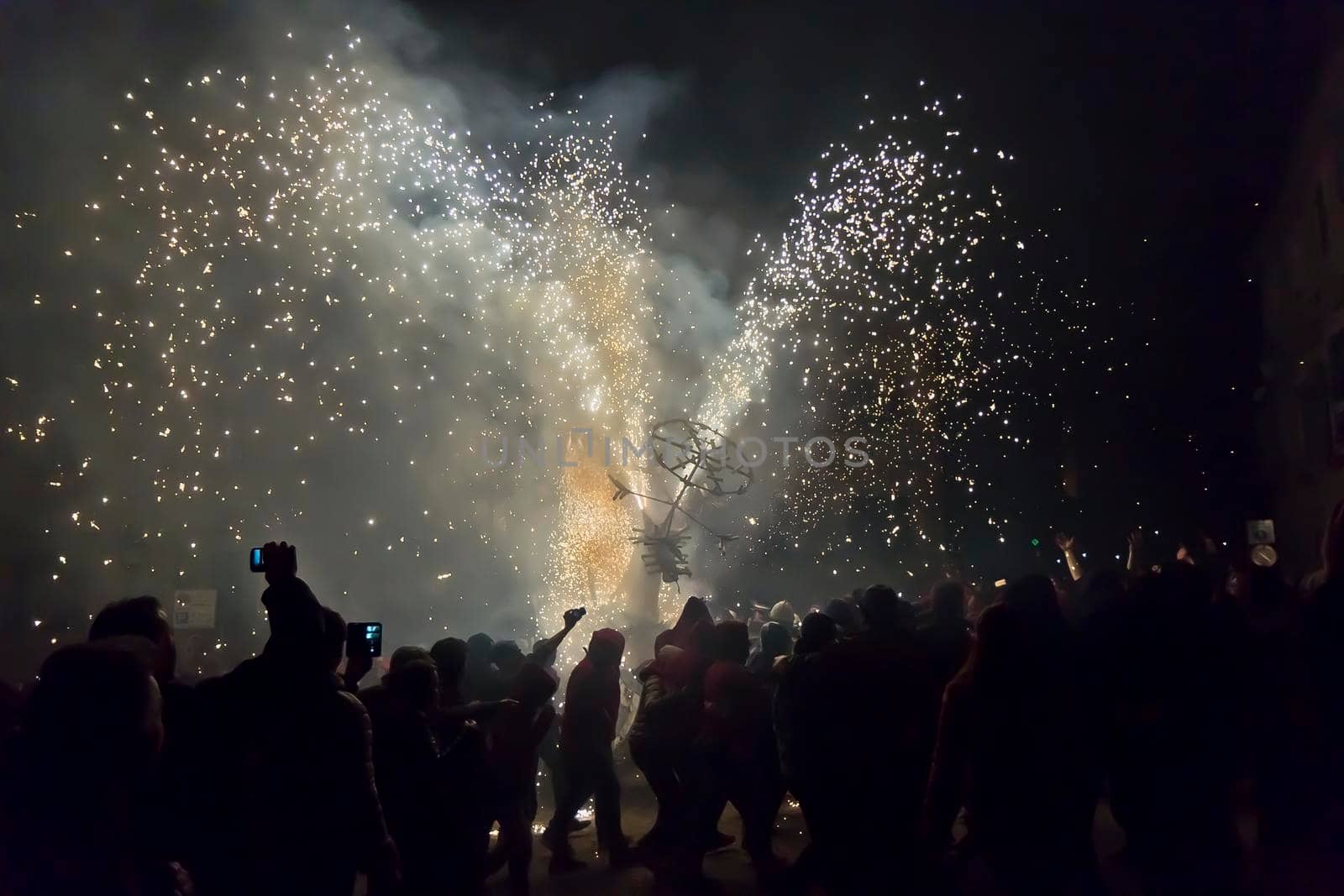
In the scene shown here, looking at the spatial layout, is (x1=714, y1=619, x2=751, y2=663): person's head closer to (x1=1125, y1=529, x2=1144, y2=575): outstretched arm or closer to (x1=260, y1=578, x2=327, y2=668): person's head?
(x1=260, y1=578, x2=327, y2=668): person's head

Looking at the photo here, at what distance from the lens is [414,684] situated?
3844 mm

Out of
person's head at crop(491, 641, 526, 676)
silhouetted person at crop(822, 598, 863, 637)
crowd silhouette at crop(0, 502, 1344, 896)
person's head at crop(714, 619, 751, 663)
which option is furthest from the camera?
silhouetted person at crop(822, 598, 863, 637)

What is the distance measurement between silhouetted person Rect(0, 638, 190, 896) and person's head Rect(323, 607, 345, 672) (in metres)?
0.60

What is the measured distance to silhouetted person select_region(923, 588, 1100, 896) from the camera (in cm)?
328

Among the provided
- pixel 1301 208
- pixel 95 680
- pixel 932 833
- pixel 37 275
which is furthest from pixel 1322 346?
pixel 37 275

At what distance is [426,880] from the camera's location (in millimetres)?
3838

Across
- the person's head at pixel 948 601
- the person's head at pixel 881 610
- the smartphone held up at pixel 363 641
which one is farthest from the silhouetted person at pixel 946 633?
the smartphone held up at pixel 363 641

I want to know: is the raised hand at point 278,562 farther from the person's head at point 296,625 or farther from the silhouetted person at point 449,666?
the silhouetted person at point 449,666

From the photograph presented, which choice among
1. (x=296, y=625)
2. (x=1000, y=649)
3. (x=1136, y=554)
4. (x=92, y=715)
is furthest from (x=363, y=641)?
(x=1136, y=554)

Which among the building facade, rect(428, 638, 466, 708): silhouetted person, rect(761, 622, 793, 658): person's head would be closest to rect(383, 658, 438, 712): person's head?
rect(428, 638, 466, 708): silhouetted person

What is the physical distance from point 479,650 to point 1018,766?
12.9 ft

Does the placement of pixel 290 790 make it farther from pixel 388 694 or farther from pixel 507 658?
pixel 507 658

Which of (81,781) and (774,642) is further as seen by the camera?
(774,642)

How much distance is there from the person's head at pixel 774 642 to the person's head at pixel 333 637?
3509 millimetres
